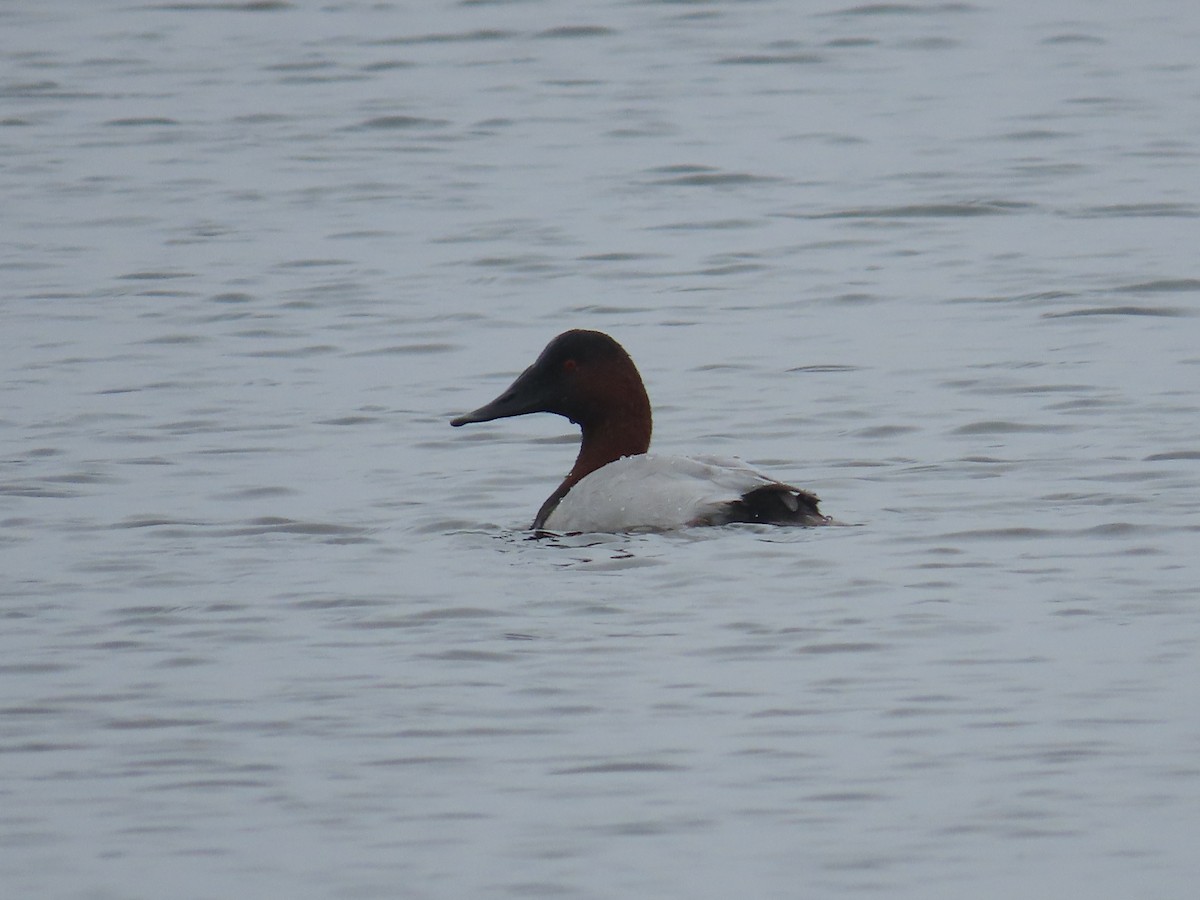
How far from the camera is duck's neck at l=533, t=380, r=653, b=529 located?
9586 millimetres

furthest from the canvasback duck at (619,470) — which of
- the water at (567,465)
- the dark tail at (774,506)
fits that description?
the water at (567,465)

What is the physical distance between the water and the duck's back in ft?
0.37

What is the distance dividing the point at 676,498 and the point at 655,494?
0.10 meters

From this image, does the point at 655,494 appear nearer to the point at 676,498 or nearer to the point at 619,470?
the point at 676,498

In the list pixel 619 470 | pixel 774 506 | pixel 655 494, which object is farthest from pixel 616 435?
pixel 774 506

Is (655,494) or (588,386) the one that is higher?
(588,386)

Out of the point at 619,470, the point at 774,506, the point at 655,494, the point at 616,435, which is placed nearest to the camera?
the point at 774,506

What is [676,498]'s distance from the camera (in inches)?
342

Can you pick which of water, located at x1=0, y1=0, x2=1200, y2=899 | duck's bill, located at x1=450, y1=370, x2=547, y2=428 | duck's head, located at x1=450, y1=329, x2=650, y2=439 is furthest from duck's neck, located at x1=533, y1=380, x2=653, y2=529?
water, located at x1=0, y1=0, x2=1200, y2=899

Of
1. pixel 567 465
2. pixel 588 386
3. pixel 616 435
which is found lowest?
pixel 567 465

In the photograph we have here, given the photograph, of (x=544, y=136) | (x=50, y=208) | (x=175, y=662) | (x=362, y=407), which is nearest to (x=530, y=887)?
(x=175, y=662)

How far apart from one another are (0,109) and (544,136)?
5.28m

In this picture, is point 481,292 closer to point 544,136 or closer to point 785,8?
point 544,136

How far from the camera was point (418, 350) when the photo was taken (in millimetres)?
13617
